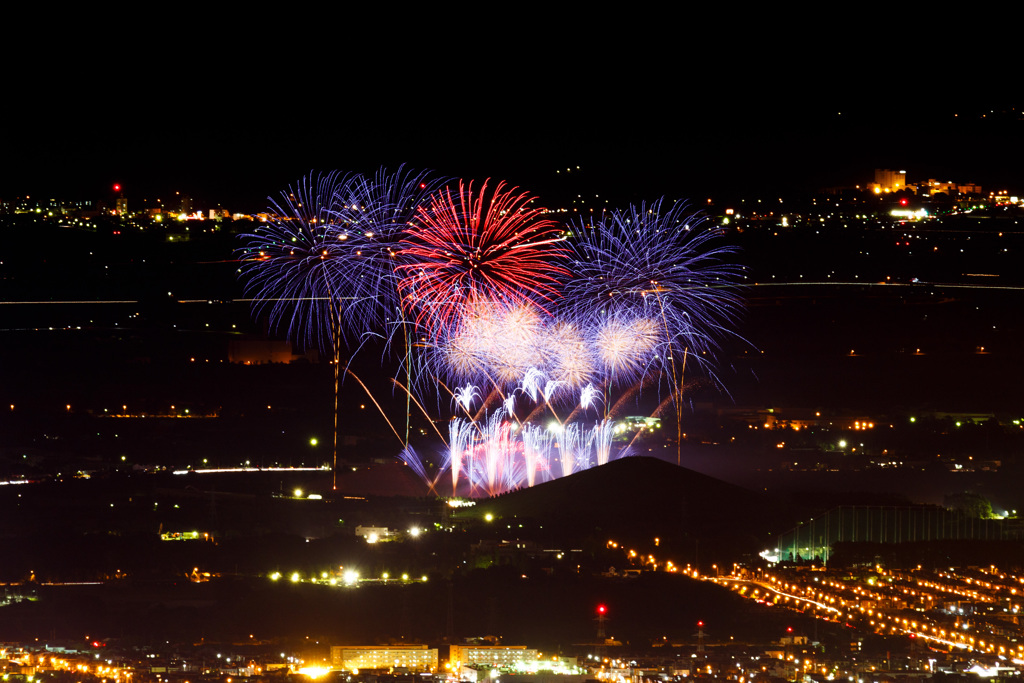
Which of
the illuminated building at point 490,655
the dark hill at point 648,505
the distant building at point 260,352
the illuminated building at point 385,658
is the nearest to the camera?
the illuminated building at point 385,658

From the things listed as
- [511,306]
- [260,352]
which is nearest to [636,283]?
[511,306]

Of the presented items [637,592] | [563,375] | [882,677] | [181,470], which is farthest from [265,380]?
[882,677]

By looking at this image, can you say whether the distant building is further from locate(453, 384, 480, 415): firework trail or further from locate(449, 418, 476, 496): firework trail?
locate(453, 384, 480, 415): firework trail

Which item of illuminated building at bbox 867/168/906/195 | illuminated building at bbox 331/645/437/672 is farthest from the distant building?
illuminated building at bbox 331/645/437/672

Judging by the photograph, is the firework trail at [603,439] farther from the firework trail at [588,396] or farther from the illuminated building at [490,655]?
the illuminated building at [490,655]

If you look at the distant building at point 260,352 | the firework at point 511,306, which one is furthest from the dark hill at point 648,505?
the distant building at point 260,352

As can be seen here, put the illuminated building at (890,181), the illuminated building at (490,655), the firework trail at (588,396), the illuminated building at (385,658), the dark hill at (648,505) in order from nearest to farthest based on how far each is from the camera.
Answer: the illuminated building at (385,658), the illuminated building at (490,655), the dark hill at (648,505), the illuminated building at (890,181), the firework trail at (588,396)

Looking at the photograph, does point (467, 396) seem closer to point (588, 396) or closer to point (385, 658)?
point (588, 396)

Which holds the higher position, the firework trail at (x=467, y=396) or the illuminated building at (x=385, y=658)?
the firework trail at (x=467, y=396)
